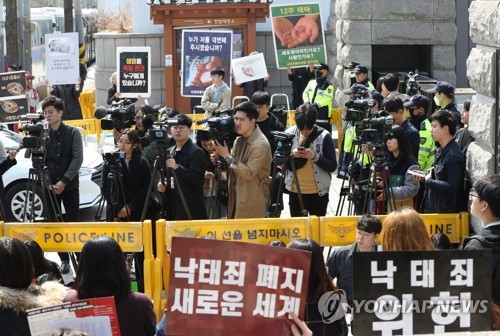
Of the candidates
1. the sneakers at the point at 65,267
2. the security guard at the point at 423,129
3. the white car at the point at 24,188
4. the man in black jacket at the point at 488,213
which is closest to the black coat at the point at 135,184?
the sneakers at the point at 65,267

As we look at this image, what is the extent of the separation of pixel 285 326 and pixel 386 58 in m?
16.0

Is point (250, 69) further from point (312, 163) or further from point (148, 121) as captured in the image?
point (312, 163)

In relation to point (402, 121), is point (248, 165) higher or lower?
lower

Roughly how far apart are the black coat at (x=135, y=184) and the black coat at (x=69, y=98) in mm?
11049

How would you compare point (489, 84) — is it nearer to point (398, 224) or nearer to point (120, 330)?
point (398, 224)

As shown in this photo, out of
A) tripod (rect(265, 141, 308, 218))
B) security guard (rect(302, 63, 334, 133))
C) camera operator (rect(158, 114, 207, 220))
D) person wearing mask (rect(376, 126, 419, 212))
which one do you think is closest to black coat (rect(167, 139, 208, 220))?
camera operator (rect(158, 114, 207, 220))

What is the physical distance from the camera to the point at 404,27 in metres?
17.8

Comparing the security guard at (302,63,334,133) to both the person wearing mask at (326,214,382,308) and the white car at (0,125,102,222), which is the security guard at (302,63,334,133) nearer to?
the white car at (0,125,102,222)

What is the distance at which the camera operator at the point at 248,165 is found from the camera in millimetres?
9258

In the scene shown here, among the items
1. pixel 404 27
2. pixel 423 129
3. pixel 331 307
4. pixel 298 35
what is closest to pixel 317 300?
pixel 331 307

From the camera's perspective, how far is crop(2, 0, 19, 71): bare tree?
27.5m

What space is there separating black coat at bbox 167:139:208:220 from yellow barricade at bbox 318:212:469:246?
1.56m

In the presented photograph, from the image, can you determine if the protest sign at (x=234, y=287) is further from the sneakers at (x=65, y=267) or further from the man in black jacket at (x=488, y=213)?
the sneakers at (x=65, y=267)

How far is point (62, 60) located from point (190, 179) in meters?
10.7
